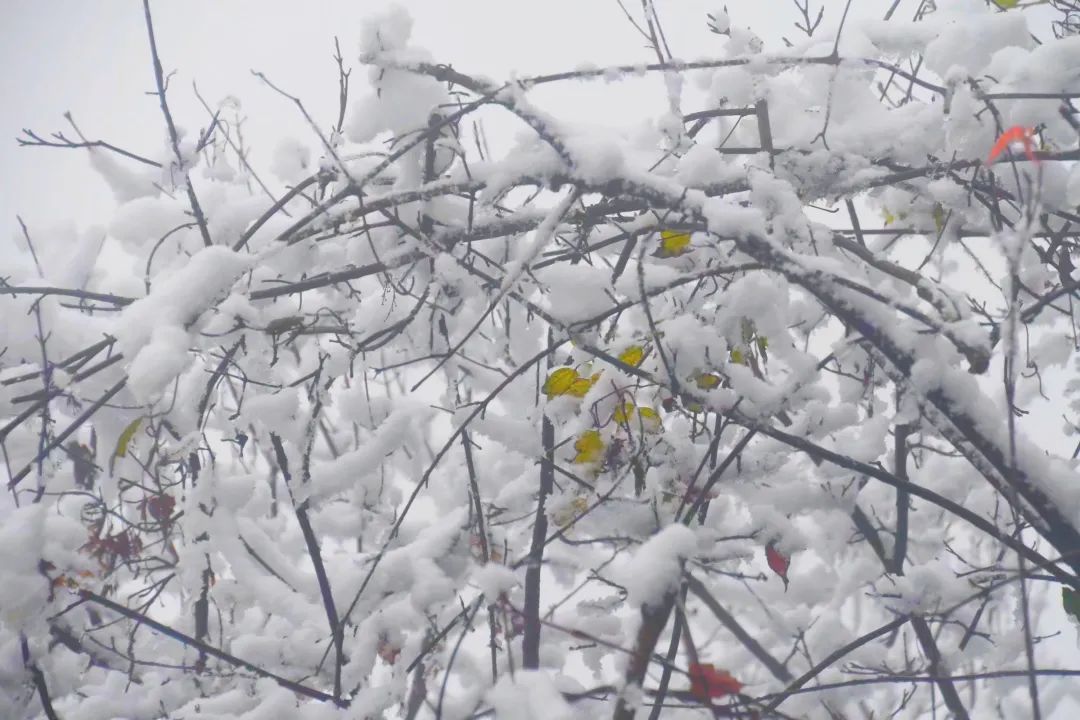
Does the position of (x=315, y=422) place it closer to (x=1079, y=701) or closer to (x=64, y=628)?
(x=64, y=628)

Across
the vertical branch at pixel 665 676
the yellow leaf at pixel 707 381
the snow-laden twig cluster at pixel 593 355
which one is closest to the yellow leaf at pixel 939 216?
the snow-laden twig cluster at pixel 593 355

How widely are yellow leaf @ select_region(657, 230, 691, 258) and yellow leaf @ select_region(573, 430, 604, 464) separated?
42cm

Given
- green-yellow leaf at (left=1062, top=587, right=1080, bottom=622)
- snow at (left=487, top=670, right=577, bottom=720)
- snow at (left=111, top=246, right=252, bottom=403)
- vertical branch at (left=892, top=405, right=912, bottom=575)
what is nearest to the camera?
snow at (left=487, top=670, right=577, bottom=720)

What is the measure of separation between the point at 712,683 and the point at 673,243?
2.86ft

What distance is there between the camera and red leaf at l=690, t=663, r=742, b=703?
859mm

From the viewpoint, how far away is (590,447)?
4.65 feet

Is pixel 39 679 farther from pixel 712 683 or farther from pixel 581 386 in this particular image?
pixel 712 683

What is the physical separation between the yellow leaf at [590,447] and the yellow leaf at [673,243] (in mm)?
421

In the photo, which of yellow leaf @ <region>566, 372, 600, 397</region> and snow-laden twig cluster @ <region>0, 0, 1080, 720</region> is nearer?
snow-laden twig cluster @ <region>0, 0, 1080, 720</region>

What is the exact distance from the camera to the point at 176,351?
1.03 m

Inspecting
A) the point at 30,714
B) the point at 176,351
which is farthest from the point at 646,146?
the point at 30,714

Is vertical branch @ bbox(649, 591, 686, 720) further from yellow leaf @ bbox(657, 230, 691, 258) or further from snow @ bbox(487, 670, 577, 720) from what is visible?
yellow leaf @ bbox(657, 230, 691, 258)

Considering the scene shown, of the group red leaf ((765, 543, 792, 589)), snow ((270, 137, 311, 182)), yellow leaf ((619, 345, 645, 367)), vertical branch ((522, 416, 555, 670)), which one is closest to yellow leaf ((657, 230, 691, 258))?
yellow leaf ((619, 345, 645, 367))

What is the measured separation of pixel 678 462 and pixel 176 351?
0.96 m
